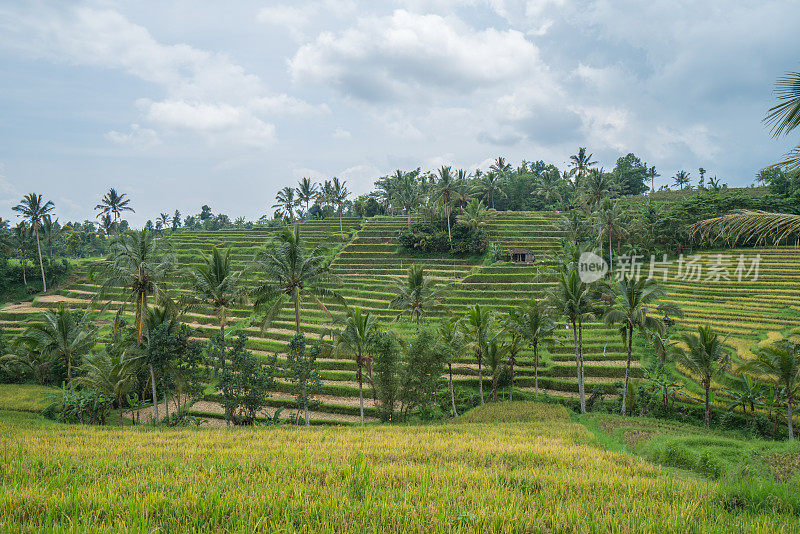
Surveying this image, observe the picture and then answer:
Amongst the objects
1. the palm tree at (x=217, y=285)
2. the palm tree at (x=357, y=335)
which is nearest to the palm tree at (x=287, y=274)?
the palm tree at (x=217, y=285)

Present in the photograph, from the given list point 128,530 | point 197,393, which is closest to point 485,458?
point 128,530

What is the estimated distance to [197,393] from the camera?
18141 millimetres

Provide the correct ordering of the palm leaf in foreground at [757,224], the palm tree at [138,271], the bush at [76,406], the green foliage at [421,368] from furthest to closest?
1. the bush at [76,406]
2. the green foliage at [421,368]
3. the palm tree at [138,271]
4. the palm leaf in foreground at [757,224]

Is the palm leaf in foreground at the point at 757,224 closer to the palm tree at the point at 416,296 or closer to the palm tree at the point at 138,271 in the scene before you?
the palm tree at the point at 138,271

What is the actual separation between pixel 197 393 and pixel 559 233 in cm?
4263

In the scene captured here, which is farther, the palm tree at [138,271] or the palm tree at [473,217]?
the palm tree at [473,217]

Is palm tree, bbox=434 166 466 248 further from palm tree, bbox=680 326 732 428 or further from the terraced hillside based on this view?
palm tree, bbox=680 326 732 428

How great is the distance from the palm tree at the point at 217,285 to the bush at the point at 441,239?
30737 mm

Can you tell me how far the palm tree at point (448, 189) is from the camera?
43.8 m

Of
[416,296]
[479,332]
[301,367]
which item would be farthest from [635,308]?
[301,367]

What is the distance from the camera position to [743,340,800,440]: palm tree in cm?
1395

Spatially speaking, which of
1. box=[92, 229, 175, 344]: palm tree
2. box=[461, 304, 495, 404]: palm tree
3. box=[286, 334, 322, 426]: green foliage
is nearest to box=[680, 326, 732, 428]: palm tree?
box=[461, 304, 495, 404]: palm tree

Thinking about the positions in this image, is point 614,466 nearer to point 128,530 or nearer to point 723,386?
point 128,530

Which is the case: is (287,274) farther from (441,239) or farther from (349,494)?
(441,239)
